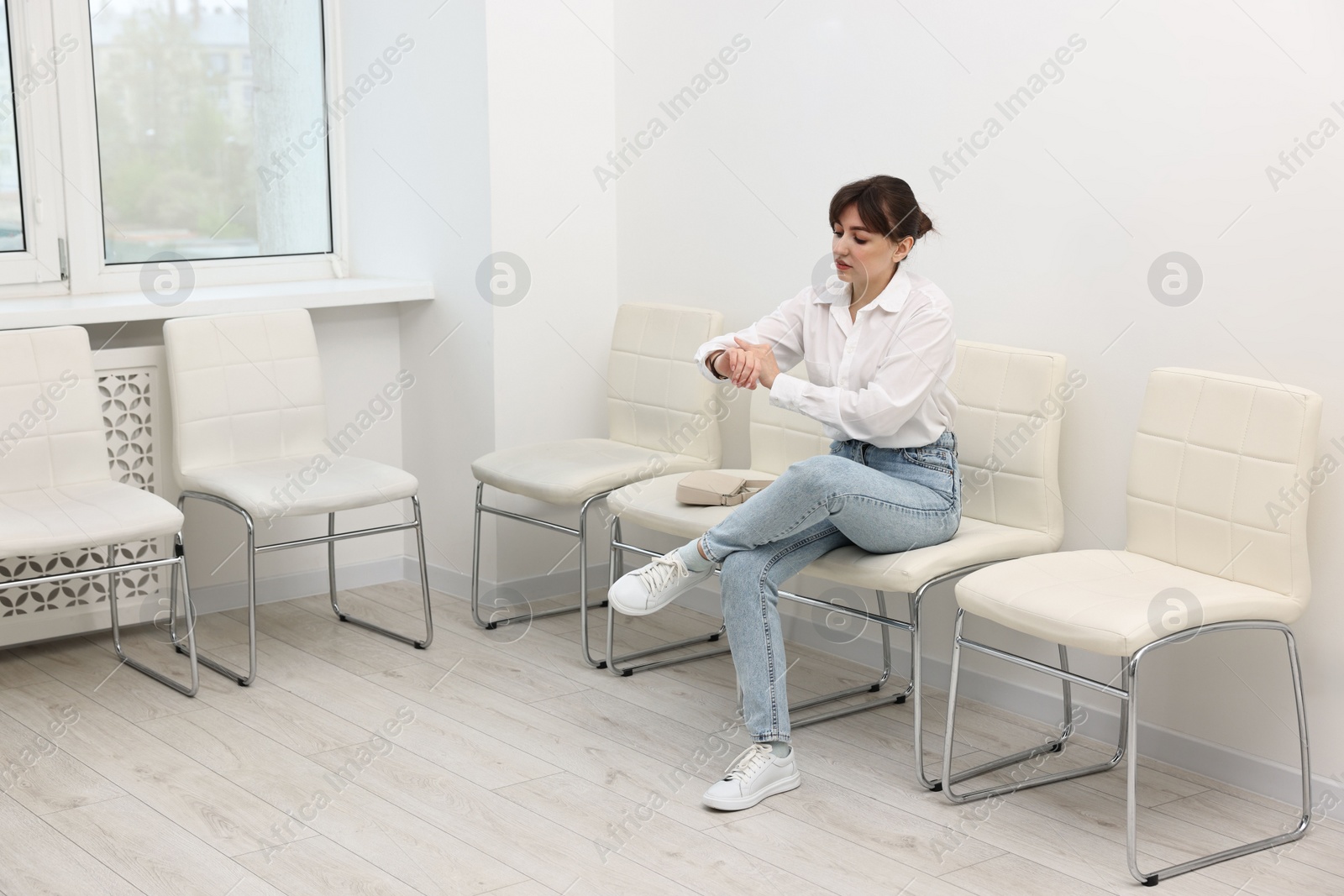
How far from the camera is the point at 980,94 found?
3053 mm

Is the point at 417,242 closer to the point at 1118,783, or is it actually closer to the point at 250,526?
the point at 250,526

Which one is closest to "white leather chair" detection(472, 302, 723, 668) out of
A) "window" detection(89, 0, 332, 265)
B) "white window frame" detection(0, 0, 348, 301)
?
"window" detection(89, 0, 332, 265)

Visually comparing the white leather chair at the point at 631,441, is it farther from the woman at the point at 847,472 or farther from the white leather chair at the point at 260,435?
the woman at the point at 847,472

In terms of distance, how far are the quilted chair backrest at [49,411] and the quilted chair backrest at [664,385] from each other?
1.34 metres

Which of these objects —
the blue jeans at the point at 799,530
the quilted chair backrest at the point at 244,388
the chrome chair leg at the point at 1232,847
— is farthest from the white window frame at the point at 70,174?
the chrome chair leg at the point at 1232,847

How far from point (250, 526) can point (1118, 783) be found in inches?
79.7

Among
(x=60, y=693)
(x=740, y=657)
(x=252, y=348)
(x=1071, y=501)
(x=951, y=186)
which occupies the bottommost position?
(x=60, y=693)

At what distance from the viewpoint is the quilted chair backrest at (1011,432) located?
9.46 feet

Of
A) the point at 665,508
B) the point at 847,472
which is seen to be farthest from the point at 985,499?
the point at 665,508

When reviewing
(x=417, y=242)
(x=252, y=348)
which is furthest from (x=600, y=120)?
(x=252, y=348)

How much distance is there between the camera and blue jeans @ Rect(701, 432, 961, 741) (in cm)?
270

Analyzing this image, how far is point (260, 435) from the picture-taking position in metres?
3.61

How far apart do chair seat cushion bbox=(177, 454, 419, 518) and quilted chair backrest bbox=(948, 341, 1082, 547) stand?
1.37 metres

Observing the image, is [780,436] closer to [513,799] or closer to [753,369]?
[753,369]
